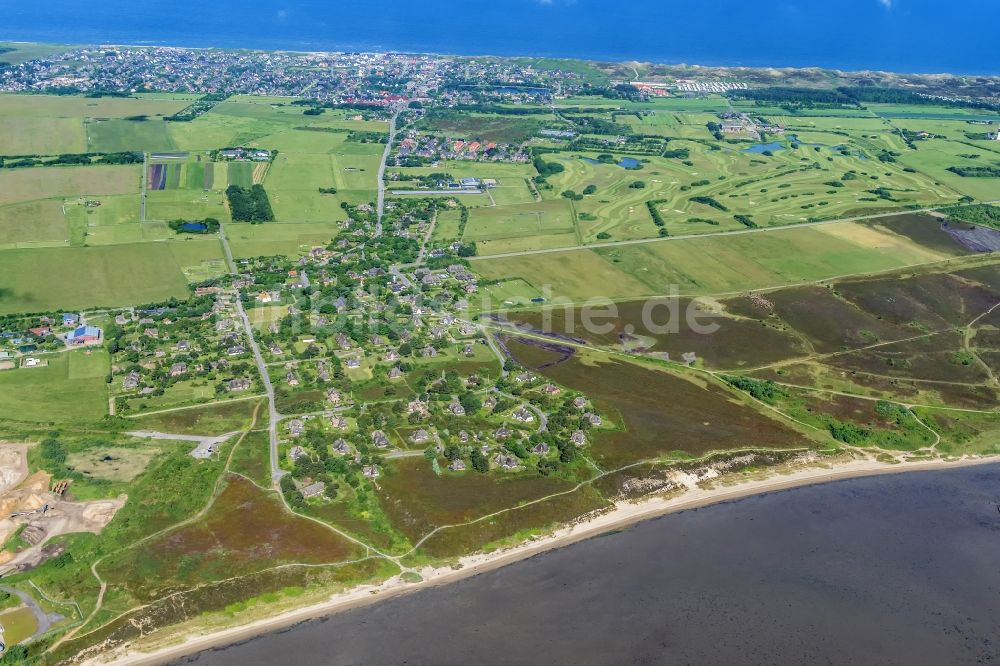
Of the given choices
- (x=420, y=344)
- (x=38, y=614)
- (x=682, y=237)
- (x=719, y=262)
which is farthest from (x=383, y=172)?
(x=38, y=614)

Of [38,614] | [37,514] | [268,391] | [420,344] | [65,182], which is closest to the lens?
[38,614]

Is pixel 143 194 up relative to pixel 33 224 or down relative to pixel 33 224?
up

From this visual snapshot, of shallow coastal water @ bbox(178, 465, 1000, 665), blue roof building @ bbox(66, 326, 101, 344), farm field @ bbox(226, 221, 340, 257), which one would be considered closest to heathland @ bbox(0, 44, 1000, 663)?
farm field @ bbox(226, 221, 340, 257)

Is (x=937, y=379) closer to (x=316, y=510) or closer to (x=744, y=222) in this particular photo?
(x=744, y=222)

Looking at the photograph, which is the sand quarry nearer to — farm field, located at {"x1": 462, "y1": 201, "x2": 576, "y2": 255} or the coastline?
the coastline

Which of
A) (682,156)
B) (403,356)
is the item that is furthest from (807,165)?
(403,356)

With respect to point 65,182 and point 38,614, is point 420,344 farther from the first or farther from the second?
point 65,182

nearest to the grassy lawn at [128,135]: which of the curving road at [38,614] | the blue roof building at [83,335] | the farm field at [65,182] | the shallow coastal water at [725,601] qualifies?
the farm field at [65,182]
